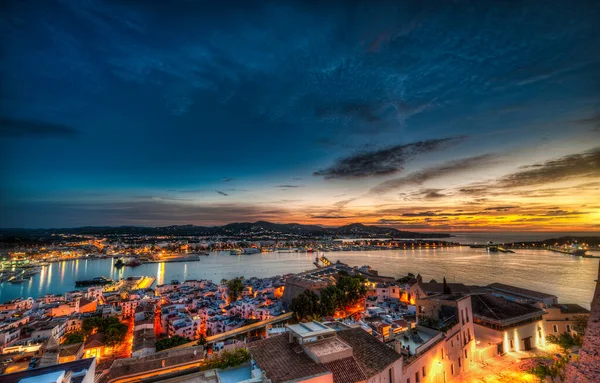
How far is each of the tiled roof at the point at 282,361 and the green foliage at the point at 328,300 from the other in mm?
8724

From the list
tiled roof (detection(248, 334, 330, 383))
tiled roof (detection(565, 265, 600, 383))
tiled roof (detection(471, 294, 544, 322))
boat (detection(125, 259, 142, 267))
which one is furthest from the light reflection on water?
tiled roof (detection(248, 334, 330, 383))

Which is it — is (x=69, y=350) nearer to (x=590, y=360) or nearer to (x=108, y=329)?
(x=108, y=329)

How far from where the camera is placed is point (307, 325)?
20.8ft

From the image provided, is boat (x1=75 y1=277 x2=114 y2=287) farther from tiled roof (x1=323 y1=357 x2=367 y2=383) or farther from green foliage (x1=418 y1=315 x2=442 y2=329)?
tiled roof (x1=323 y1=357 x2=367 y2=383)

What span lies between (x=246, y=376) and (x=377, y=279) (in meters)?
26.2

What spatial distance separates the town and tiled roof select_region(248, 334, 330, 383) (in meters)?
0.02

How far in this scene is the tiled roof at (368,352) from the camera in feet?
17.8

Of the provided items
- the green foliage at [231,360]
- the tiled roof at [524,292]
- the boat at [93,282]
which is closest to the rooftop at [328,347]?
the green foliage at [231,360]

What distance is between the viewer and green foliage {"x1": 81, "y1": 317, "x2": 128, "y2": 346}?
49.0 ft

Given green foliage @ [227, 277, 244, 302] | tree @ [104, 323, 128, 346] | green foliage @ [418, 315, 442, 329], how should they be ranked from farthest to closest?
green foliage @ [227, 277, 244, 302] → tree @ [104, 323, 128, 346] → green foliage @ [418, 315, 442, 329]

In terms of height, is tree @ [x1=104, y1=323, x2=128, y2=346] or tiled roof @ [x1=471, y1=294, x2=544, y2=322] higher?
tiled roof @ [x1=471, y1=294, x2=544, y2=322]

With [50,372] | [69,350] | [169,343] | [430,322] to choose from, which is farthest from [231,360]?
[69,350]

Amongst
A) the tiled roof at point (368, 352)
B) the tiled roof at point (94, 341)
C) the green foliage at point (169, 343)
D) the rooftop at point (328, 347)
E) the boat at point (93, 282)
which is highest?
the rooftop at point (328, 347)

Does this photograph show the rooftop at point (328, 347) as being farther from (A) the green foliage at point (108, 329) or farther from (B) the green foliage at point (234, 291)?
(B) the green foliage at point (234, 291)
